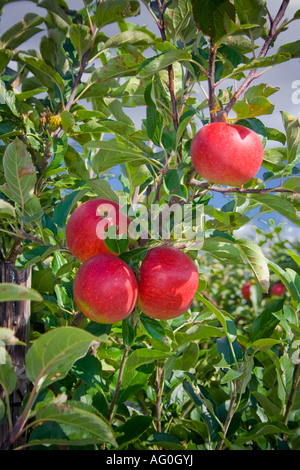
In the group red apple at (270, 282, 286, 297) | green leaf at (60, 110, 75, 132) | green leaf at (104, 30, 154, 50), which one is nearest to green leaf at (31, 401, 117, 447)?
green leaf at (60, 110, 75, 132)

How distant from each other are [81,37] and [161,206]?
712 millimetres

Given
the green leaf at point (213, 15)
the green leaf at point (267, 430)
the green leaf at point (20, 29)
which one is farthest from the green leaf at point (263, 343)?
the green leaf at point (20, 29)

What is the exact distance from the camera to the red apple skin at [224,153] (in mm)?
803

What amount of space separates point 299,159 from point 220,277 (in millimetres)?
1991

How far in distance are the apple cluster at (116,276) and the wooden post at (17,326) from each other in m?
0.26

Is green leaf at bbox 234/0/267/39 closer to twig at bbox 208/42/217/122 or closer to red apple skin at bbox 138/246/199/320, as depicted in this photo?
twig at bbox 208/42/217/122

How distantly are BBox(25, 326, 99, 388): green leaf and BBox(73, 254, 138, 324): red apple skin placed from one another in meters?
0.13

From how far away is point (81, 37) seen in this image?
139 cm

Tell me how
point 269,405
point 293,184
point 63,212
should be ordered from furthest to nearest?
point 269,405, point 63,212, point 293,184

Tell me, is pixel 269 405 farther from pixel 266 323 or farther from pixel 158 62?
pixel 158 62

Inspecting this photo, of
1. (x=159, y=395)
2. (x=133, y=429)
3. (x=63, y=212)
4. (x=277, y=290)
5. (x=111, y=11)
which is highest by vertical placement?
(x=111, y=11)

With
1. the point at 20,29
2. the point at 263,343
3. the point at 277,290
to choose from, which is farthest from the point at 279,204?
the point at 277,290

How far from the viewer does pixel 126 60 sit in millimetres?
1145
